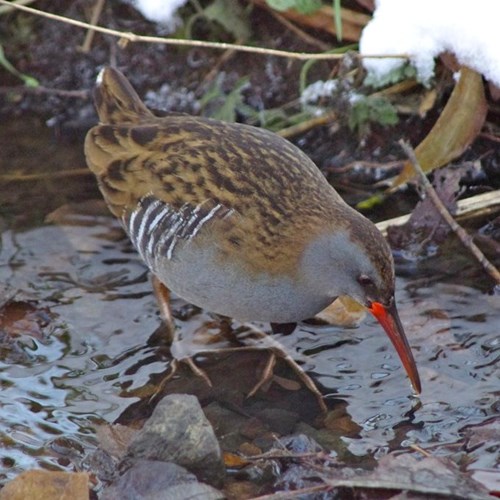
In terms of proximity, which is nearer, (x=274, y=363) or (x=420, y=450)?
(x=420, y=450)

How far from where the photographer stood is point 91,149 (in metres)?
4.21

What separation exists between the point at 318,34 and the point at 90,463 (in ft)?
8.74

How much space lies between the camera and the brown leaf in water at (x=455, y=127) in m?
4.64

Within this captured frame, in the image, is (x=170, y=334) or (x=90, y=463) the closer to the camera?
(x=90, y=463)

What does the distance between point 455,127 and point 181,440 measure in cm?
215

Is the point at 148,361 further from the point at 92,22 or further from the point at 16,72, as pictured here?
the point at 92,22

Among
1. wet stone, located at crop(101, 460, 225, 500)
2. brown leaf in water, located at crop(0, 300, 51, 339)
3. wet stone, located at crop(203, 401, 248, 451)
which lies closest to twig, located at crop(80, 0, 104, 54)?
brown leaf in water, located at crop(0, 300, 51, 339)

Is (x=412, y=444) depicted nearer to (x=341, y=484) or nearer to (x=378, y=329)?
(x=341, y=484)

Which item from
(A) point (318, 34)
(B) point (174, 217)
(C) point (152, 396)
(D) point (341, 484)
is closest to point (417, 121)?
(A) point (318, 34)

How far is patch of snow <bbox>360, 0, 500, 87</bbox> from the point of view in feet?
14.9

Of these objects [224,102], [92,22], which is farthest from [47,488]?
[92,22]

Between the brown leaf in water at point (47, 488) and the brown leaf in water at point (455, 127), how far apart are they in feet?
7.26

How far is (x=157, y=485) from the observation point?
3100 mm

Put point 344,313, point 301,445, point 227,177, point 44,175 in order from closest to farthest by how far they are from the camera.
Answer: point 301,445 → point 227,177 → point 344,313 → point 44,175
